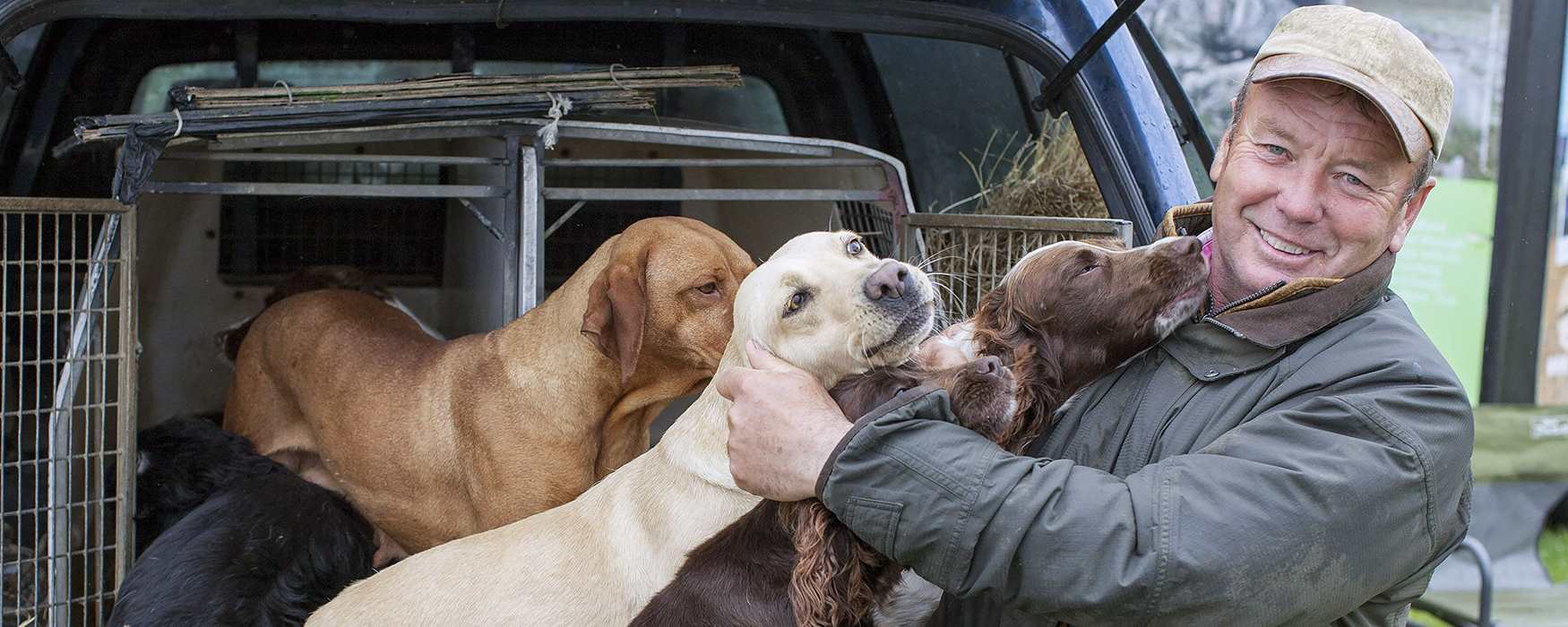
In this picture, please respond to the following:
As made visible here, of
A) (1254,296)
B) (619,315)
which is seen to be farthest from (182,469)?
(1254,296)

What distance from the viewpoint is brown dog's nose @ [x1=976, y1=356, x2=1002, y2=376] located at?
2215 millimetres

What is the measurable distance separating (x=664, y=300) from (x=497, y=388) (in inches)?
24.3

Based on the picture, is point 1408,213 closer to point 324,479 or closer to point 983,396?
point 983,396

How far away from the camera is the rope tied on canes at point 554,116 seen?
3.43m

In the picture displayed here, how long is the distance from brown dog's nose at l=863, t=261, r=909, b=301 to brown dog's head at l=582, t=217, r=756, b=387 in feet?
3.27

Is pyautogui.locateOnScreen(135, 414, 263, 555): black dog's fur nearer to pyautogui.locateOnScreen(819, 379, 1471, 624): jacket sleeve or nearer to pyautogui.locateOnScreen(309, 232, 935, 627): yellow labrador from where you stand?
pyautogui.locateOnScreen(309, 232, 935, 627): yellow labrador

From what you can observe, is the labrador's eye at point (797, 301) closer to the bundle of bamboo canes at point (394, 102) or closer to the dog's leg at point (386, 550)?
the bundle of bamboo canes at point (394, 102)

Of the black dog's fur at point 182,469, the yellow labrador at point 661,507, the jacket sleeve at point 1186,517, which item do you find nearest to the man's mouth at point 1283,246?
the jacket sleeve at point 1186,517

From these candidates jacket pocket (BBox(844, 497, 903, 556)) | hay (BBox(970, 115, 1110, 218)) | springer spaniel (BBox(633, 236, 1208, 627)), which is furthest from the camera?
hay (BBox(970, 115, 1110, 218))

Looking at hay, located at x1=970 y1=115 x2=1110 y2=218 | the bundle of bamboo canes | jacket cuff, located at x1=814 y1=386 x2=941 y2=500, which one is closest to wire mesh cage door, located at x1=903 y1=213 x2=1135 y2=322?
hay, located at x1=970 y1=115 x2=1110 y2=218

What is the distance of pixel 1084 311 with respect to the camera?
2387mm

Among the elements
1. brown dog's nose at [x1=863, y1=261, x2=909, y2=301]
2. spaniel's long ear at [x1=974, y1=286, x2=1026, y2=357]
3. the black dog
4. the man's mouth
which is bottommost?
the black dog

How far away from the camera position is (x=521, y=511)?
3488 millimetres

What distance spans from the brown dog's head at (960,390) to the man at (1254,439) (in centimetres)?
11
